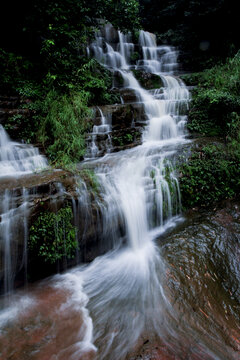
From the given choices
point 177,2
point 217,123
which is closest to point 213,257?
point 217,123

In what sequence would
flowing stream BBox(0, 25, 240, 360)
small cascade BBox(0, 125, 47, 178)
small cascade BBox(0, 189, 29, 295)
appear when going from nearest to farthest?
1. flowing stream BBox(0, 25, 240, 360)
2. small cascade BBox(0, 189, 29, 295)
3. small cascade BBox(0, 125, 47, 178)

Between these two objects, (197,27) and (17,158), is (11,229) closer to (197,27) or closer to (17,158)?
(17,158)

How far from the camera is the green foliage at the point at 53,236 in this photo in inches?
133

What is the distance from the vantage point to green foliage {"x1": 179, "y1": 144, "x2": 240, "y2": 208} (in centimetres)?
514

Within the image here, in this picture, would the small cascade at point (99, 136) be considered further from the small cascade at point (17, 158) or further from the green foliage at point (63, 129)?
the small cascade at point (17, 158)

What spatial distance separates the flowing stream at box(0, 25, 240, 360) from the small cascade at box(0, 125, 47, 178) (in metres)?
1.43

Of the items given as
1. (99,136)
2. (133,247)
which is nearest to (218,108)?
(99,136)

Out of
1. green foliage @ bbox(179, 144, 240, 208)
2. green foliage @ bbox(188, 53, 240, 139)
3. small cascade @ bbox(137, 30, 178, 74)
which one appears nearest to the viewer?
green foliage @ bbox(179, 144, 240, 208)

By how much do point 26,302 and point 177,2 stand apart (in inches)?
814

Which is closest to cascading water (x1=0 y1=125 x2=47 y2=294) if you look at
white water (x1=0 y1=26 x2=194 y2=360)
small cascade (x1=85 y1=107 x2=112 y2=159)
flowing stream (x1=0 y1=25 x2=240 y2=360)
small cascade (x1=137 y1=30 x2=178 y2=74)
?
flowing stream (x1=0 y1=25 x2=240 y2=360)

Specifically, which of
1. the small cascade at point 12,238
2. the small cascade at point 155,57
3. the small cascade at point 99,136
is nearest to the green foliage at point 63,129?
the small cascade at point 99,136

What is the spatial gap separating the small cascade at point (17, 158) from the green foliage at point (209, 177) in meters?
3.71

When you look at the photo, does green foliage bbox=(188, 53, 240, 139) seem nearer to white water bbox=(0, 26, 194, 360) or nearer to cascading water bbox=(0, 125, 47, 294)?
white water bbox=(0, 26, 194, 360)

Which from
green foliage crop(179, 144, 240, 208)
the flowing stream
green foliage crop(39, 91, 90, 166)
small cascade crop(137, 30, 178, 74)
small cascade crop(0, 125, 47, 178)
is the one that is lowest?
the flowing stream
